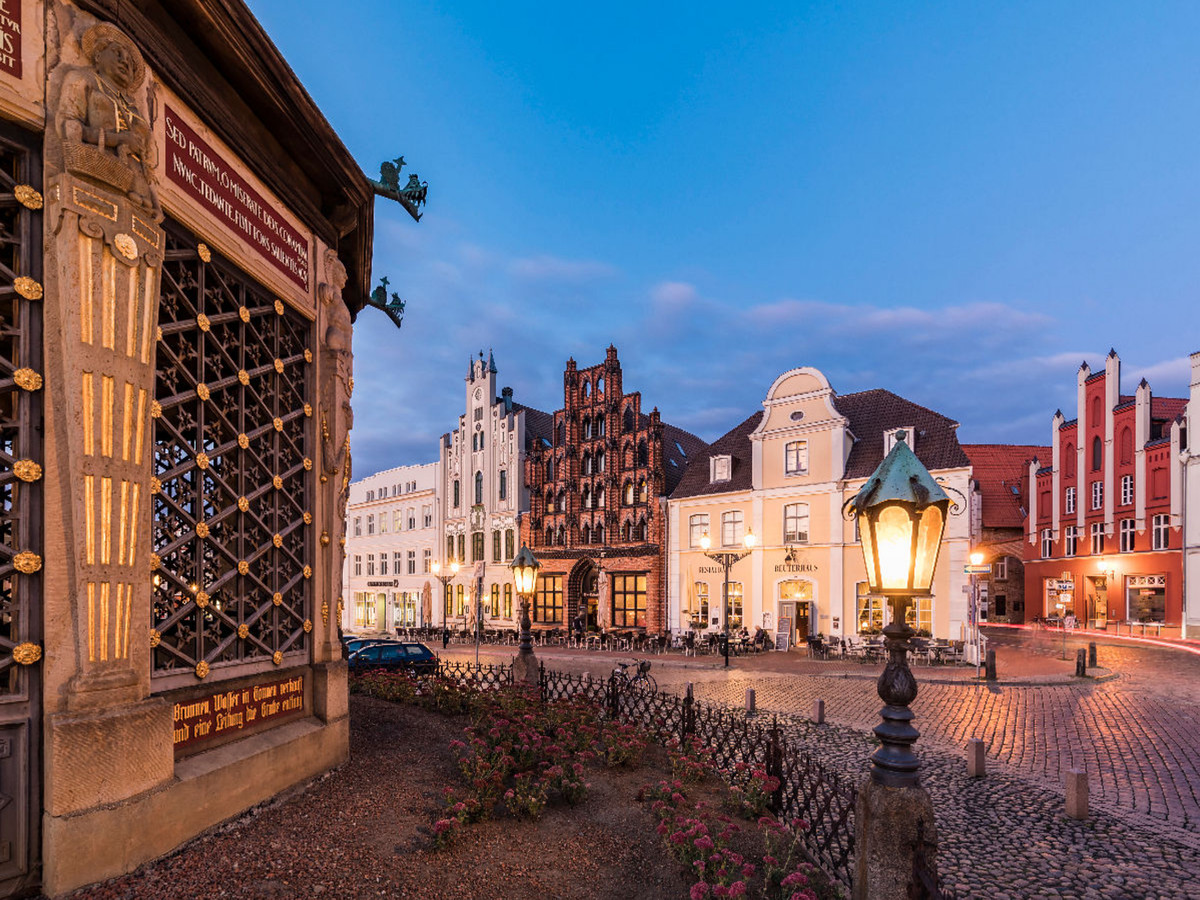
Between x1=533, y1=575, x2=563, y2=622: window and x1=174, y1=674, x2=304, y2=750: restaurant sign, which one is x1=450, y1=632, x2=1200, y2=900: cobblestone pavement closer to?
x1=174, y1=674, x2=304, y2=750: restaurant sign

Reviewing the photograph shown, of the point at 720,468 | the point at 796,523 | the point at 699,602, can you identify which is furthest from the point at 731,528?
the point at 699,602

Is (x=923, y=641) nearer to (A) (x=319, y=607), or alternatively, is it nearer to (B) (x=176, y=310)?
(A) (x=319, y=607)

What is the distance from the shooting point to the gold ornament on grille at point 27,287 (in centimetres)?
453

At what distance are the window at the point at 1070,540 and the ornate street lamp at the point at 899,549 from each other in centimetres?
4773

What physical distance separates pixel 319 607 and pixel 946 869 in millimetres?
7090

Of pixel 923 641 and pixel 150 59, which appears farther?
pixel 923 641

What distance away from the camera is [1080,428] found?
144 ft

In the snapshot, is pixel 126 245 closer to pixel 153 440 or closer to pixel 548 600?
pixel 153 440

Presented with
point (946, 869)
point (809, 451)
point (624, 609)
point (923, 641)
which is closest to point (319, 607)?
point (946, 869)

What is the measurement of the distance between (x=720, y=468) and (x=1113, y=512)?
25.3 m

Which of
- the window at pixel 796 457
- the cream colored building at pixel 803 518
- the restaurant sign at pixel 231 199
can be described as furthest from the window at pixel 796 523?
the restaurant sign at pixel 231 199

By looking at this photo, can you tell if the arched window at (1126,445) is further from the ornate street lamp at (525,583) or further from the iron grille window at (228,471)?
the iron grille window at (228,471)

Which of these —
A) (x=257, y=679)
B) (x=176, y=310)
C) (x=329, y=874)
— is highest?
(x=176, y=310)

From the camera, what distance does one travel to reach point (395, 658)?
64.6 feet
